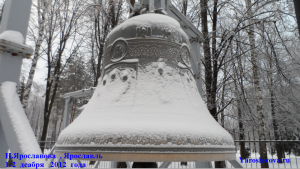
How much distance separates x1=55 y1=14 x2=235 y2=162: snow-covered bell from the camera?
841 millimetres

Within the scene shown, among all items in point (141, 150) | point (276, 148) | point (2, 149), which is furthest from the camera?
point (276, 148)

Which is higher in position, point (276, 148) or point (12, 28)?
point (12, 28)

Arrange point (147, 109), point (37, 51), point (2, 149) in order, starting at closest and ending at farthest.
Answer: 1. point (147, 109)
2. point (2, 149)
3. point (37, 51)

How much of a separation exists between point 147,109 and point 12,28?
96 centimetres

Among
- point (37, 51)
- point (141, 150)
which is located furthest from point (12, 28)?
point (37, 51)

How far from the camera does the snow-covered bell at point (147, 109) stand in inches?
33.1

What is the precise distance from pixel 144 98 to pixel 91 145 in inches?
14.1

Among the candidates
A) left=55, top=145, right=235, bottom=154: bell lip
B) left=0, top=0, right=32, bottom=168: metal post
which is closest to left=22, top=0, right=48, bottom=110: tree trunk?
left=0, top=0, right=32, bottom=168: metal post

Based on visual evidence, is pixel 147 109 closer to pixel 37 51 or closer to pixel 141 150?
pixel 141 150

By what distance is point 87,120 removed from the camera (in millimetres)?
1039

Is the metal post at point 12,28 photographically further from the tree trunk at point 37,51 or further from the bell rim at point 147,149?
the tree trunk at point 37,51

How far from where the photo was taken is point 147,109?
1.02 m

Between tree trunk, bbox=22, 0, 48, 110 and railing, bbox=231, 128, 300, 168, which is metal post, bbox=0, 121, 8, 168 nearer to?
railing, bbox=231, 128, 300, 168

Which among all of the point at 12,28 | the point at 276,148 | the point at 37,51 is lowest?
the point at 276,148
